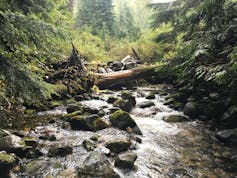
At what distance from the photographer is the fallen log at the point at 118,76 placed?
1162 centimetres

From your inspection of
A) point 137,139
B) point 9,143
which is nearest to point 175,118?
point 137,139

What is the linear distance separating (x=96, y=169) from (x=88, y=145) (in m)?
1.24

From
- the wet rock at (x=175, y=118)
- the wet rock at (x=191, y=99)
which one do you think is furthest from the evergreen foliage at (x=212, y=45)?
the wet rock at (x=191, y=99)

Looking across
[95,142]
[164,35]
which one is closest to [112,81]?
[164,35]

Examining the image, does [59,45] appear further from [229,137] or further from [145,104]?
[229,137]

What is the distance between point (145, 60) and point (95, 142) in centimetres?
1445

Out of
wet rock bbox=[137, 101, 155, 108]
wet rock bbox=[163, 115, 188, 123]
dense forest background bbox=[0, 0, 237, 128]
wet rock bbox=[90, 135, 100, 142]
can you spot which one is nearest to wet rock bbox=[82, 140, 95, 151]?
wet rock bbox=[90, 135, 100, 142]

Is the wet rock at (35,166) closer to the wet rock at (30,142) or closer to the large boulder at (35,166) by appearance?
the large boulder at (35,166)

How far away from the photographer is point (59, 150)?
486 cm

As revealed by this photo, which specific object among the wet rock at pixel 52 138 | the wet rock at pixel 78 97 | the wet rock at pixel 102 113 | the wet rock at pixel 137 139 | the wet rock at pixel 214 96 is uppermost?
the wet rock at pixel 78 97

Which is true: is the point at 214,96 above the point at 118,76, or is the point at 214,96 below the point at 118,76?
below

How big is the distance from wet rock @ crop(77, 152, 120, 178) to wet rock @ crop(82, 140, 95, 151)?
87cm

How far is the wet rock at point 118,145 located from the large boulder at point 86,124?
1315mm

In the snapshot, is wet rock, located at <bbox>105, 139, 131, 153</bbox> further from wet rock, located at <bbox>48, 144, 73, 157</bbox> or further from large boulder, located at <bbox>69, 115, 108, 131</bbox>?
large boulder, located at <bbox>69, 115, 108, 131</bbox>
